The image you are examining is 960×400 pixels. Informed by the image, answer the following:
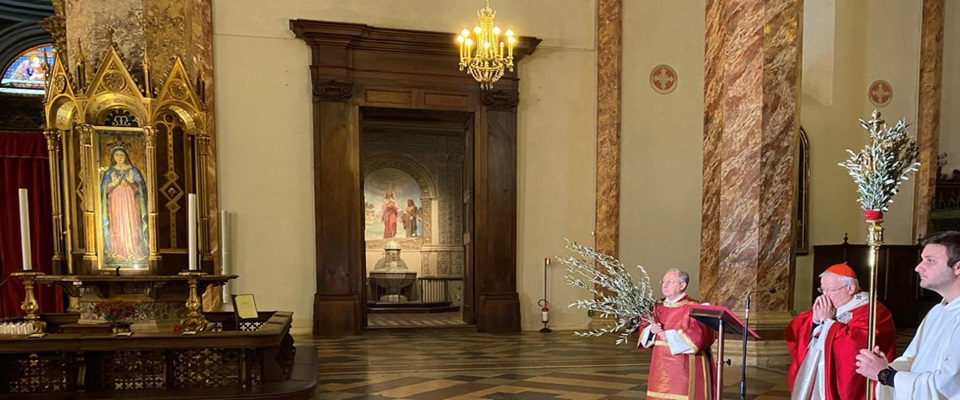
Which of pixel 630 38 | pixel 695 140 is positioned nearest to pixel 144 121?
pixel 630 38

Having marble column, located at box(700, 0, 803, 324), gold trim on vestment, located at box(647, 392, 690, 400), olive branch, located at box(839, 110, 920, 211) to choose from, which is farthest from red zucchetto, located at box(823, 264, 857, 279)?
marble column, located at box(700, 0, 803, 324)

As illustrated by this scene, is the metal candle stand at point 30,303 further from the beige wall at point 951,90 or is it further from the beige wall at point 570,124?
the beige wall at point 951,90

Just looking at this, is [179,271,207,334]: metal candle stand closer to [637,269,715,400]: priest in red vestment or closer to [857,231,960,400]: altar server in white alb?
[637,269,715,400]: priest in red vestment

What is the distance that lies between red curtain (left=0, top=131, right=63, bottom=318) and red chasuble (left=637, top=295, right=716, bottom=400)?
10.1 meters

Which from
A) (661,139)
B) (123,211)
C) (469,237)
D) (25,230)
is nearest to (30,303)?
(25,230)

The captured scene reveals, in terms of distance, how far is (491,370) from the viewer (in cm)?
609

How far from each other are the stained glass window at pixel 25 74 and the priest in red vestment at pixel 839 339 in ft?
46.7

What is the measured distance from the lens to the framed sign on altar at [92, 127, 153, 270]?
5.18 metres

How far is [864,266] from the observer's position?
9.72 metres

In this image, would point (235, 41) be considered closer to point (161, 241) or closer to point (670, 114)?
point (161, 241)

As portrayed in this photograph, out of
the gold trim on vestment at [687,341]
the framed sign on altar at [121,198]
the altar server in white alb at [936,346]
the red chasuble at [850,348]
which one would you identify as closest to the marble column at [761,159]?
the red chasuble at [850,348]

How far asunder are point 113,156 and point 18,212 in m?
6.25

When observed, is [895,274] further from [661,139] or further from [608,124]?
[608,124]

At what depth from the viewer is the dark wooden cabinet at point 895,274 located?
9656 mm
